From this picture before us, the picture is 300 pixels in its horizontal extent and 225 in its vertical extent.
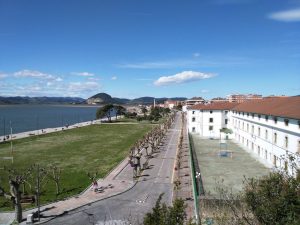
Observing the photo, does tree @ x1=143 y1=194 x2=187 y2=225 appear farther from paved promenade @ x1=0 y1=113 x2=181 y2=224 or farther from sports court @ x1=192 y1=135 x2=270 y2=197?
sports court @ x1=192 y1=135 x2=270 y2=197

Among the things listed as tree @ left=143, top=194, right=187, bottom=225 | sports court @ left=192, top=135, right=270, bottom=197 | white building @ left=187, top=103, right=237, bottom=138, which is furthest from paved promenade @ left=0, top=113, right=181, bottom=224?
white building @ left=187, top=103, right=237, bottom=138

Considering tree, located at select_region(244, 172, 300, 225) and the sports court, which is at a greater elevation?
tree, located at select_region(244, 172, 300, 225)

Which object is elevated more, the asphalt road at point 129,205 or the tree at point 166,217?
the tree at point 166,217

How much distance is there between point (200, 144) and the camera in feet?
232

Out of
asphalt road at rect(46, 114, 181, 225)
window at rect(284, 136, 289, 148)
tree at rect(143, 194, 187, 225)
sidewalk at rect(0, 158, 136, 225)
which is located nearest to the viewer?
tree at rect(143, 194, 187, 225)

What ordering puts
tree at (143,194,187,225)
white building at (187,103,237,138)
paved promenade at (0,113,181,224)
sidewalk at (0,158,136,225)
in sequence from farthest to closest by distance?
white building at (187,103,237,138) → sidewalk at (0,158,136,225) → paved promenade at (0,113,181,224) → tree at (143,194,187,225)

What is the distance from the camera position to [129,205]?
29.6 metres

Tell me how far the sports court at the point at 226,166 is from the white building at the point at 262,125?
197cm

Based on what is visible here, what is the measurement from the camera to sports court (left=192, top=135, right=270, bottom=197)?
3841 cm

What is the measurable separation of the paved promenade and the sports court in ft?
15.3

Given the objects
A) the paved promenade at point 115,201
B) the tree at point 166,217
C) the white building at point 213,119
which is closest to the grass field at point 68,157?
the paved promenade at point 115,201

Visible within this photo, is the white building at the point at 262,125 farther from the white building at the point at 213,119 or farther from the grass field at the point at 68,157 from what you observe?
the grass field at the point at 68,157

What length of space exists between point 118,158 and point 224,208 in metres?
30.8

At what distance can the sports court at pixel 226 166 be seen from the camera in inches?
1512
